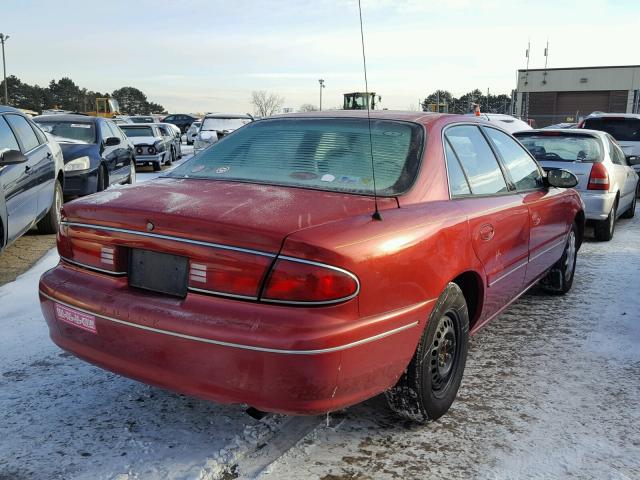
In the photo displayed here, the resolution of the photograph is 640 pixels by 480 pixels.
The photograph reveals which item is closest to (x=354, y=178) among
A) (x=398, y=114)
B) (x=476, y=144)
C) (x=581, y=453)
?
(x=398, y=114)

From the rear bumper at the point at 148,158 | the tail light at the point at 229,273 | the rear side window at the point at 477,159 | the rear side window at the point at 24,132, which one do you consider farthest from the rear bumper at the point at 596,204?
the rear bumper at the point at 148,158

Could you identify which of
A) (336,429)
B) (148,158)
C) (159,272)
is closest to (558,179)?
(336,429)

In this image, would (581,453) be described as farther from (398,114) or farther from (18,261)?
(18,261)

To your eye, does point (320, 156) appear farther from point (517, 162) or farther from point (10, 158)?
point (10, 158)

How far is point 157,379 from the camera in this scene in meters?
2.49

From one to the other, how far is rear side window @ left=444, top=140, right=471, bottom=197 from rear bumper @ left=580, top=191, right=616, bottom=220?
4690 mm

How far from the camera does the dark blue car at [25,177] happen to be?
5.36 meters

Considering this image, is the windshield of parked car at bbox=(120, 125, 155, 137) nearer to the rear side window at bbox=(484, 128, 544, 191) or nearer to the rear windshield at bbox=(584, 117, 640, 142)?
the rear windshield at bbox=(584, 117, 640, 142)

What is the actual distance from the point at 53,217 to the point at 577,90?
4811 centimetres

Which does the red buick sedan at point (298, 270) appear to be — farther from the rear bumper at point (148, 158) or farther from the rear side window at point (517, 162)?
the rear bumper at point (148, 158)

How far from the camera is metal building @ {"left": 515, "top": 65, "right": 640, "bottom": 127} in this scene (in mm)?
46156

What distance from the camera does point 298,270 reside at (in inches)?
89.4

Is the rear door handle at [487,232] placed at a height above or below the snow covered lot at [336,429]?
above

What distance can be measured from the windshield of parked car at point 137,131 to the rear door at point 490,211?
15196 mm
